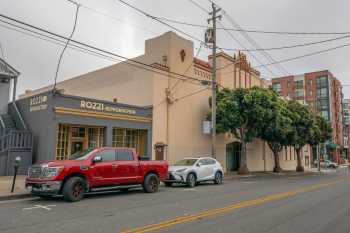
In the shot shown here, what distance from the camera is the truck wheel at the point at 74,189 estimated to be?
36.3 ft

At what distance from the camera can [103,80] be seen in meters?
28.5

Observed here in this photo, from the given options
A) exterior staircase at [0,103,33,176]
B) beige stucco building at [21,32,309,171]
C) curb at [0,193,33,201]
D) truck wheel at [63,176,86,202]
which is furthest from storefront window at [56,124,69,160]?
truck wheel at [63,176,86,202]

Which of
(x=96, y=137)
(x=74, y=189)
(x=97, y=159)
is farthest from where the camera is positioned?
(x=96, y=137)

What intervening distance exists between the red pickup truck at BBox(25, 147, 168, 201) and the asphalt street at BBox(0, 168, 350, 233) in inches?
19.1

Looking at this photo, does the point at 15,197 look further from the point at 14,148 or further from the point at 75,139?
the point at 75,139

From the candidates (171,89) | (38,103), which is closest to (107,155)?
(38,103)

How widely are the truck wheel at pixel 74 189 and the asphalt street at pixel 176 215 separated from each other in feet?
0.98

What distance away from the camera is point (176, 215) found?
897cm

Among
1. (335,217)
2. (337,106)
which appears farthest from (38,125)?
(337,106)

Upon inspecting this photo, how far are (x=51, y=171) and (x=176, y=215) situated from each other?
15.6 ft

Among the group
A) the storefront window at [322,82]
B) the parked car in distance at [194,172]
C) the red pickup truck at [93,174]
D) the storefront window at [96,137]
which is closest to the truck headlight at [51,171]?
the red pickup truck at [93,174]

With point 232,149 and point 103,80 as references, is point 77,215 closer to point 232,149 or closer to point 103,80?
point 103,80

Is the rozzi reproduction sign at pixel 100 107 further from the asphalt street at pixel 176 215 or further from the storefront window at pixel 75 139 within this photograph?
the asphalt street at pixel 176 215

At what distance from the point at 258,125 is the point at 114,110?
41.1ft
